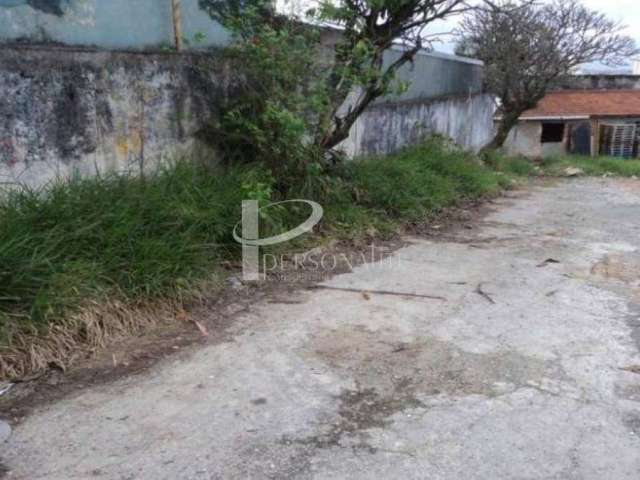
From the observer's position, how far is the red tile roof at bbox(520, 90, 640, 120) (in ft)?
67.2

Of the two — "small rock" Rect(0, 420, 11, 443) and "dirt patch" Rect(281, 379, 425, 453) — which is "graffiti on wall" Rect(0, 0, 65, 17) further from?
"dirt patch" Rect(281, 379, 425, 453)

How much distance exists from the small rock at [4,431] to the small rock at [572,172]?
14.4 metres

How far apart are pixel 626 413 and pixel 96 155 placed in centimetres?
382

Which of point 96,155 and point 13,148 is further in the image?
point 96,155

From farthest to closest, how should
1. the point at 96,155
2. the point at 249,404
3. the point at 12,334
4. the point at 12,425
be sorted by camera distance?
the point at 96,155 → the point at 12,334 → the point at 249,404 → the point at 12,425

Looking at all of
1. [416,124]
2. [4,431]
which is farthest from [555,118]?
[4,431]

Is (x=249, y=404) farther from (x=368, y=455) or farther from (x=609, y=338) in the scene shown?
(x=609, y=338)


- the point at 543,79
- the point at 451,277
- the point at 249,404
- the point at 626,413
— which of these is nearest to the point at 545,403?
the point at 626,413

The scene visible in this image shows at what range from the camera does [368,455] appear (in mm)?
2432

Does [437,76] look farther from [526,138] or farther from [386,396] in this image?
[526,138]

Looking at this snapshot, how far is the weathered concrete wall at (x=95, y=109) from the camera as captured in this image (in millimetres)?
4082

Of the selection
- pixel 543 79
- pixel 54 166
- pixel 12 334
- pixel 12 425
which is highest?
pixel 543 79

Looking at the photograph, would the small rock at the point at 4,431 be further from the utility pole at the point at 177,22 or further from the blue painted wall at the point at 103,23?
the utility pole at the point at 177,22

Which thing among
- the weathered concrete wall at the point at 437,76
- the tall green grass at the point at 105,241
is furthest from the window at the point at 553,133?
the tall green grass at the point at 105,241
